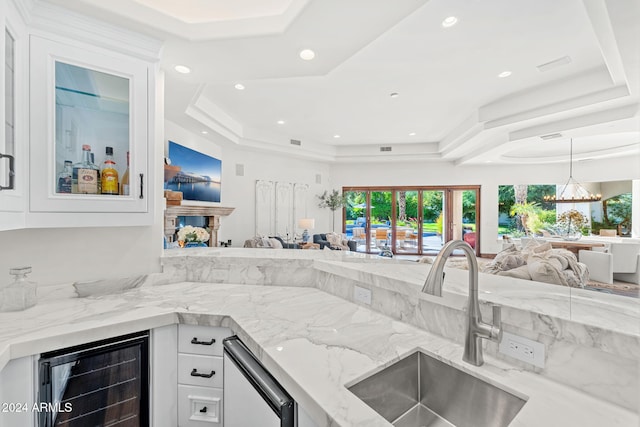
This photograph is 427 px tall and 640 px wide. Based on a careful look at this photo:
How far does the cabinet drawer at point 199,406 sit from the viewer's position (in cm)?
139

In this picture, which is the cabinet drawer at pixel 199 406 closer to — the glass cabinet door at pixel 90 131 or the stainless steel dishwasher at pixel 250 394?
the stainless steel dishwasher at pixel 250 394

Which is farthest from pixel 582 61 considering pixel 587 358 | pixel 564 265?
pixel 587 358

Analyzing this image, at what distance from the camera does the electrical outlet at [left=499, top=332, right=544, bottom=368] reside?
0.91 meters

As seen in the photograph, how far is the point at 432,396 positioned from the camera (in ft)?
3.40

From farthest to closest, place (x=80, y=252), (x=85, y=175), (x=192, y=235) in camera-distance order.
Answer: (x=192, y=235)
(x=80, y=252)
(x=85, y=175)

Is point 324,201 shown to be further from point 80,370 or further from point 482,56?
point 80,370

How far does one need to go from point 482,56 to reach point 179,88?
3.31 meters

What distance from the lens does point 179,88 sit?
2.97 m

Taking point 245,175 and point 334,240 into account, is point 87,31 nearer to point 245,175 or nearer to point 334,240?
point 245,175

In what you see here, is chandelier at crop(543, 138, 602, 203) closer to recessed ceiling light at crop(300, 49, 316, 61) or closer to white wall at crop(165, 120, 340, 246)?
white wall at crop(165, 120, 340, 246)

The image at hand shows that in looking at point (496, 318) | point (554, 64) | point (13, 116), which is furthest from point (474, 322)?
point (554, 64)

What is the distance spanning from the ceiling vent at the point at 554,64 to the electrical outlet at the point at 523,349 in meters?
Answer: 3.79

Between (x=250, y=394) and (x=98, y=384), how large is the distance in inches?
29.2

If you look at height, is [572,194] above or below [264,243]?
above
